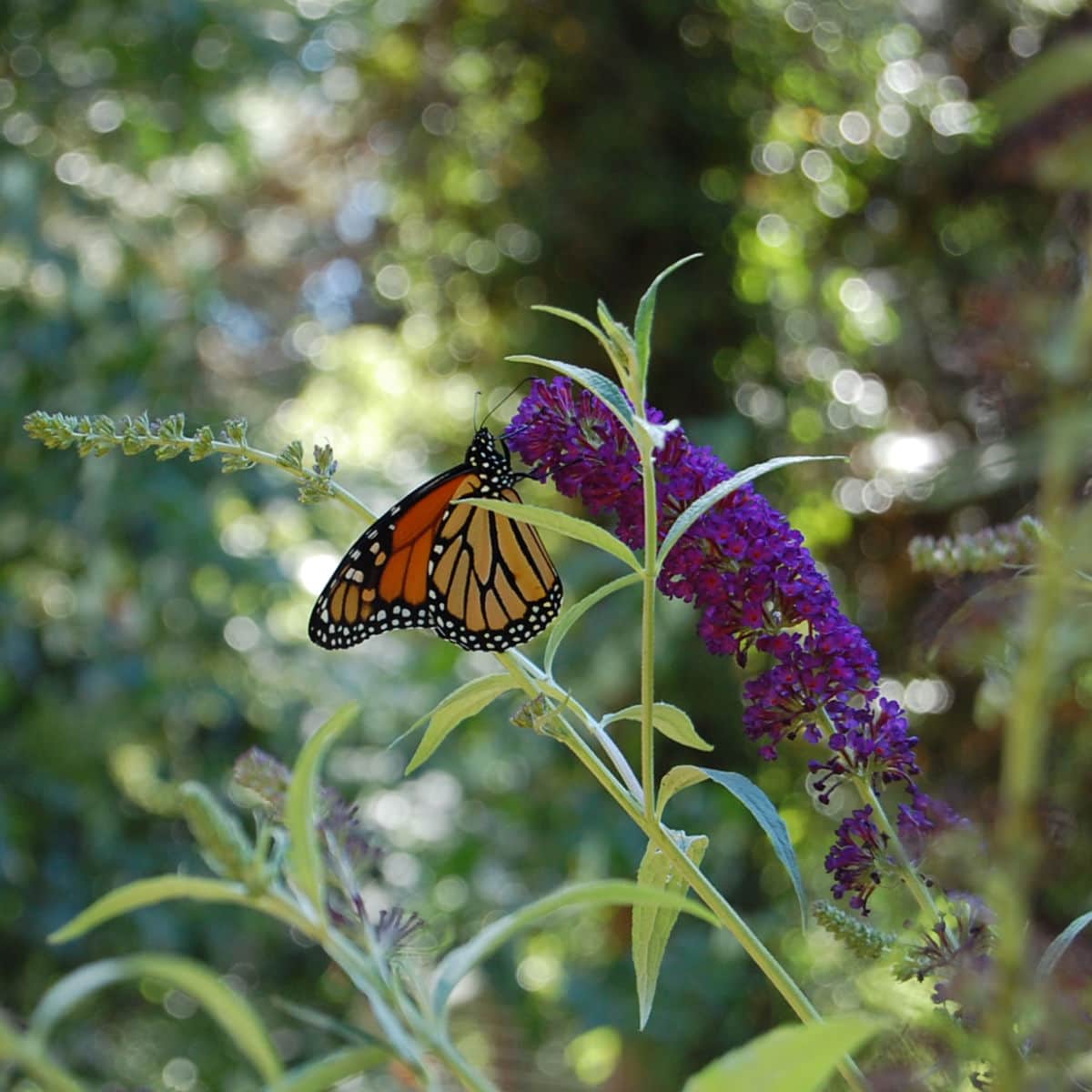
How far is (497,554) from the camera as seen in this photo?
1350 millimetres

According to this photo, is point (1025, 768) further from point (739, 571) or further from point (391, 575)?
point (391, 575)

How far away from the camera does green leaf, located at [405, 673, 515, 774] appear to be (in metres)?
0.57

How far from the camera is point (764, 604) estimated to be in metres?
0.61

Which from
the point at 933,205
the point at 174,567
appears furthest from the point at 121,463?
the point at 933,205

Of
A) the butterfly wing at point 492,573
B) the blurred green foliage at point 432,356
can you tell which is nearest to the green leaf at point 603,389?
the butterfly wing at point 492,573

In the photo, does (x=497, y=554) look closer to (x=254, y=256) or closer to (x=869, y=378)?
(x=869, y=378)

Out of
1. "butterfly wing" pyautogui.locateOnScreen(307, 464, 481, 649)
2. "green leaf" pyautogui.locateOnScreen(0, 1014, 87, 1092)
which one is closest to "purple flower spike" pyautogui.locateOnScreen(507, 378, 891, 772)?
"green leaf" pyautogui.locateOnScreen(0, 1014, 87, 1092)

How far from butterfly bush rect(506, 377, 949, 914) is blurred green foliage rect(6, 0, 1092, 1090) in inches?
68.8

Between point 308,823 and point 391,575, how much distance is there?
906 millimetres

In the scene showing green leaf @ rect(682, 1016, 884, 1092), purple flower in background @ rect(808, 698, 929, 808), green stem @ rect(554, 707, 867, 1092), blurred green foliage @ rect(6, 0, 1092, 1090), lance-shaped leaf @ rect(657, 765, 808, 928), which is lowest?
blurred green foliage @ rect(6, 0, 1092, 1090)

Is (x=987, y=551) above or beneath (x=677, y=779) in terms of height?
above

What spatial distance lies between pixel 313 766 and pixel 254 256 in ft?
14.7

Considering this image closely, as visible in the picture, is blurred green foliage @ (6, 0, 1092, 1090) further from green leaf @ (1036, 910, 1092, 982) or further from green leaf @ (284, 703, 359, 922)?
green leaf @ (284, 703, 359, 922)

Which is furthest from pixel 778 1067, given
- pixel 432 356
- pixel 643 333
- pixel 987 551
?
pixel 432 356
